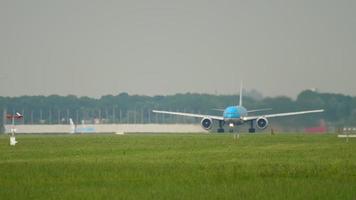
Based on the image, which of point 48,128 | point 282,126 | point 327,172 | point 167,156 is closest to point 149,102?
point 48,128

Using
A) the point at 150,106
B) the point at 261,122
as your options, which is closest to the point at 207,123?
the point at 261,122

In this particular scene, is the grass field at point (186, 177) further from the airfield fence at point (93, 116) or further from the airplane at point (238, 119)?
the airfield fence at point (93, 116)

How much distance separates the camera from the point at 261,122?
10000 centimetres

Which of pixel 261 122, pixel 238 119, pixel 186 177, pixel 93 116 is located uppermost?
pixel 93 116

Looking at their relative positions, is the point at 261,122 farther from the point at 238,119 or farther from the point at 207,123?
the point at 207,123

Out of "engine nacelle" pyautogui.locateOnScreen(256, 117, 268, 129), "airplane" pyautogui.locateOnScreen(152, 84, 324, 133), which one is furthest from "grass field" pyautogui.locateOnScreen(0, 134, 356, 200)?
"airplane" pyautogui.locateOnScreen(152, 84, 324, 133)

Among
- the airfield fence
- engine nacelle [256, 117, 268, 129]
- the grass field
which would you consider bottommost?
the grass field

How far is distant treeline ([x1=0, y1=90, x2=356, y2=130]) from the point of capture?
10362 cm

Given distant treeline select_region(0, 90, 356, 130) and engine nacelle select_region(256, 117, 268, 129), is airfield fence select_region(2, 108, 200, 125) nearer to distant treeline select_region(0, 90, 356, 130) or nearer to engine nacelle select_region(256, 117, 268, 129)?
distant treeline select_region(0, 90, 356, 130)

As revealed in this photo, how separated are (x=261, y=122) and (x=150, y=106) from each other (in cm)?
6725

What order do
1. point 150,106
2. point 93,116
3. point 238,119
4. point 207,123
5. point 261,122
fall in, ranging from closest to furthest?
point 261,122, point 238,119, point 207,123, point 150,106, point 93,116

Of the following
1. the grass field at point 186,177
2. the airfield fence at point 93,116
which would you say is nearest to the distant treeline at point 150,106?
the airfield fence at point 93,116

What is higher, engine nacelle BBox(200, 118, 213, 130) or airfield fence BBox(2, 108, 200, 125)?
airfield fence BBox(2, 108, 200, 125)

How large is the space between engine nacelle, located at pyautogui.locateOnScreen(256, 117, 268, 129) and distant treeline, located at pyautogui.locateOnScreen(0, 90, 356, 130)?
2550mm
